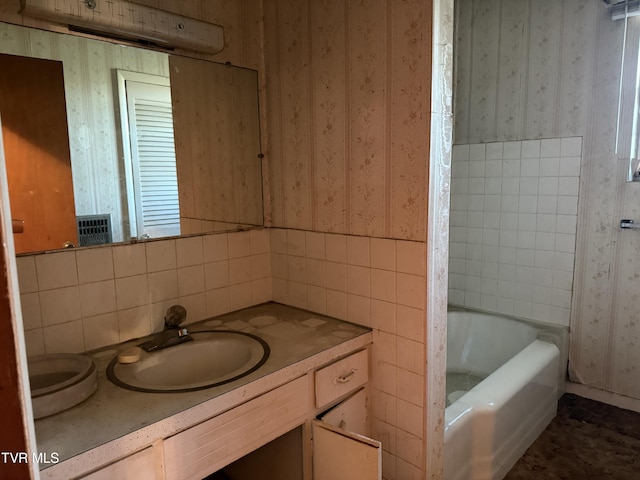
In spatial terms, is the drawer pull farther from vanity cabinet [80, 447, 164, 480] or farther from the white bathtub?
vanity cabinet [80, 447, 164, 480]

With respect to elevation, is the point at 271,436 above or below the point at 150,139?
below

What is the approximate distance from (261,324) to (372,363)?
438 millimetres

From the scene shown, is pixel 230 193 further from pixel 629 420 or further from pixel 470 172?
pixel 629 420

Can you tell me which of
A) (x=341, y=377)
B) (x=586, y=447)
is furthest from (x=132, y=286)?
(x=586, y=447)

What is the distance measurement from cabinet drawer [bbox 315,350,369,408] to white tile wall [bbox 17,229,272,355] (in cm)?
57

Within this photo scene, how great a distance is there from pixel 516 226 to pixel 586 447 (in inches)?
48.7

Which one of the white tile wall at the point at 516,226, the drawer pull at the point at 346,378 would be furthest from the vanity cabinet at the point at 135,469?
the white tile wall at the point at 516,226

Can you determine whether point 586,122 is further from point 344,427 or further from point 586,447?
point 344,427

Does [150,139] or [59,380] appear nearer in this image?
[59,380]

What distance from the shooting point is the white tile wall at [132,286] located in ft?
4.39

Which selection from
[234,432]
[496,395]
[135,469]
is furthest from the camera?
[496,395]

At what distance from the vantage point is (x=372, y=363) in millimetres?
1616

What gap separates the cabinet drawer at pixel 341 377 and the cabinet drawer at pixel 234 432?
56 mm

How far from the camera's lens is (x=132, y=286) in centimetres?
153
